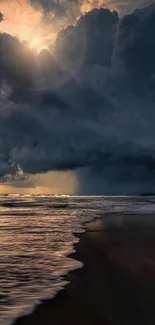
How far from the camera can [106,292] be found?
28.9 feet

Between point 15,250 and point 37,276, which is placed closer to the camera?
point 37,276

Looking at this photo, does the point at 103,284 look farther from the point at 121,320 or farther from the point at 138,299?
the point at 121,320

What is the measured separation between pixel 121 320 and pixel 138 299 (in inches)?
58.5

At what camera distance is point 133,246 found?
53.9ft

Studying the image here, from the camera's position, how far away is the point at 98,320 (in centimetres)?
677

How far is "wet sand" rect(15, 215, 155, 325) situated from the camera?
6.86m

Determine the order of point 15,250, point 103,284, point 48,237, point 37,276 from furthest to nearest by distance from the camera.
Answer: point 48,237
point 15,250
point 37,276
point 103,284

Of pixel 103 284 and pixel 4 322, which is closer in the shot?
pixel 4 322

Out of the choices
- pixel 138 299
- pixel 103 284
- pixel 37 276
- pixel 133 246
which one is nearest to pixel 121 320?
pixel 138 299

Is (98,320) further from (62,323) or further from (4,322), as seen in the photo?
(4,322)

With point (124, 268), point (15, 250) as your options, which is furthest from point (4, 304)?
point (15, 250)

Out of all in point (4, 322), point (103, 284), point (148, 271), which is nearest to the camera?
point (4, 322)

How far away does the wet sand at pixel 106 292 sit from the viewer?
6855 mm

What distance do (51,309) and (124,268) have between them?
4.73 meters
